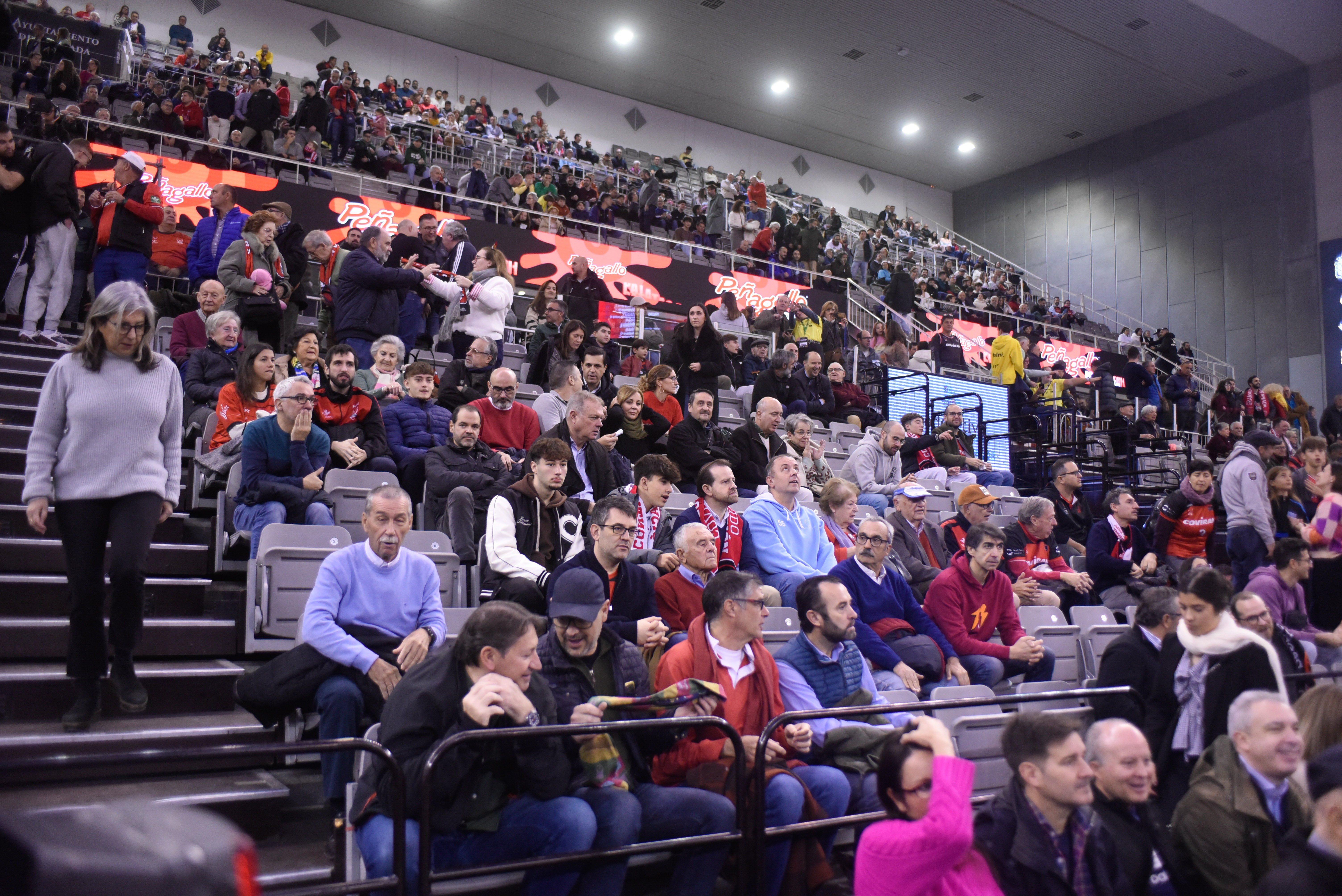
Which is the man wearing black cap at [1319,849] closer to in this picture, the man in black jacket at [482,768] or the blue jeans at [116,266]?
the man in black jacket at [482,768]

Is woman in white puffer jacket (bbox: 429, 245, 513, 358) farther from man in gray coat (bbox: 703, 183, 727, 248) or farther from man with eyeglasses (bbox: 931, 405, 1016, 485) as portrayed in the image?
man in gray coat (bbox: 703, 183, 727, 248)

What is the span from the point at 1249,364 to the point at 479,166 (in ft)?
49.8

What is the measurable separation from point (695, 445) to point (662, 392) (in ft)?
3.11

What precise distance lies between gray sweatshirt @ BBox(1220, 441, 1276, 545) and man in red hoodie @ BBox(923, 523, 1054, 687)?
2.81 metres

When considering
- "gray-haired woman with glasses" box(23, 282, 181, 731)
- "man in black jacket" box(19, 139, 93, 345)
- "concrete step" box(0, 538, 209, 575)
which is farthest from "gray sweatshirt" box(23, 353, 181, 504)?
"man in black jacket" box(19, 139, 93, 345)

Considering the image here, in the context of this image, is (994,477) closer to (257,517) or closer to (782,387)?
(782,387)

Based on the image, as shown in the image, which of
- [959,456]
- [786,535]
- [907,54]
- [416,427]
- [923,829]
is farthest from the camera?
[907,54]

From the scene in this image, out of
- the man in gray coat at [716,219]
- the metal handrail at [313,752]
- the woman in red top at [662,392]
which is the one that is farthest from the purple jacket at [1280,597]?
the man in gray coat at [716,219]

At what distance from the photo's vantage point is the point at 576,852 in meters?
2.54

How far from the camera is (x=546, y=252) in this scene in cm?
1244

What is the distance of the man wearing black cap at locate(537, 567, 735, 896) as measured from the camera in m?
2.70

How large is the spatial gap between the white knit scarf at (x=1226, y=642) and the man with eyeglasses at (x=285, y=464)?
371 cm

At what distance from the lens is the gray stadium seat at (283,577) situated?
3855mm

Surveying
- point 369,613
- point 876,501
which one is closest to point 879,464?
point 876,501
